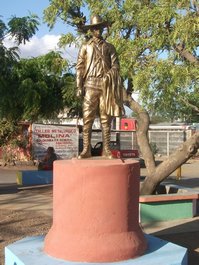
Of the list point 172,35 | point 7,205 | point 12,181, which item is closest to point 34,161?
point 12,181

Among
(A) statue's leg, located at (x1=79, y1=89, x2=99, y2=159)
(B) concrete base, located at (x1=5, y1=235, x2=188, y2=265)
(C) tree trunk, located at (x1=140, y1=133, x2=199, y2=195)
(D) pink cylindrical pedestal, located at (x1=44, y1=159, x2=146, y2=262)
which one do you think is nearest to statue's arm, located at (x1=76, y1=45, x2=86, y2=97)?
(A) statue's leg, located at (x1=79, y1=89, x2=99, y2=159)

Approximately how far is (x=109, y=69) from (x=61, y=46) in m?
5.55

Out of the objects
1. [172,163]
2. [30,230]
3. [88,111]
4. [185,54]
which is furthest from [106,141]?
[172,163]

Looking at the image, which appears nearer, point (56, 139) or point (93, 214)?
point (93, 214)

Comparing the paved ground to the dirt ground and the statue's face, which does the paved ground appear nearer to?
the dirt ground

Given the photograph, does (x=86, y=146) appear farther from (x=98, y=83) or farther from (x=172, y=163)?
(x=172, y=163)

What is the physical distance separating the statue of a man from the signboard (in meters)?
16.2

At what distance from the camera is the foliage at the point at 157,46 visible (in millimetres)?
9344

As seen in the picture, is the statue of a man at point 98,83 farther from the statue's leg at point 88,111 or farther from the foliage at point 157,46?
the foliage at point 157,46

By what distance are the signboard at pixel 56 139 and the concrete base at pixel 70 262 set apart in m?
16.5

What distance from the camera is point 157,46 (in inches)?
382

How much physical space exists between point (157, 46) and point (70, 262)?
208 inches

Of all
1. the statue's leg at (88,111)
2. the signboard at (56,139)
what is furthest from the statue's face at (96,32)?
the signboard at (56,139)

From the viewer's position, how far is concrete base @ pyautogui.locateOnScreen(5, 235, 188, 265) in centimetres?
563
